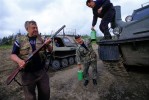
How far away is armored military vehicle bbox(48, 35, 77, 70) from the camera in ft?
40.7

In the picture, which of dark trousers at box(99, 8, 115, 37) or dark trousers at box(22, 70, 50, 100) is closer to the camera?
dark trousers at box(22, 70, 50, 100)

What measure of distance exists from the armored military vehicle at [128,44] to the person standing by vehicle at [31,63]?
236cm

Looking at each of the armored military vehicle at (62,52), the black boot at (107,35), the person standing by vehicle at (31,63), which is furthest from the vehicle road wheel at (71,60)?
the person standing by vehicle at (31,63)

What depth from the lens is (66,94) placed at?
288 inches

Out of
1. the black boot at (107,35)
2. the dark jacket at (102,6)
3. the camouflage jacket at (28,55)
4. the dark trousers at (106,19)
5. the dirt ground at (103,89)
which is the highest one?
the dark jacket at (102,6)

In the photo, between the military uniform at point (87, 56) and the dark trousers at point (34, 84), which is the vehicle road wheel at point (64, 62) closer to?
the military uniform at point (87, 56)

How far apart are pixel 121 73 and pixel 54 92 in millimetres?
2052

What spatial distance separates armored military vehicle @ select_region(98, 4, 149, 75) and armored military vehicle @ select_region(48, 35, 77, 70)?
5531 mm

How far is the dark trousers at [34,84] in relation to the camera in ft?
14.1

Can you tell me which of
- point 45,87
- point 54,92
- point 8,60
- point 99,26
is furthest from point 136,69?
point 8,60

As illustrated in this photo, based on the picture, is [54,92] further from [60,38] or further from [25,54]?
[60,38]

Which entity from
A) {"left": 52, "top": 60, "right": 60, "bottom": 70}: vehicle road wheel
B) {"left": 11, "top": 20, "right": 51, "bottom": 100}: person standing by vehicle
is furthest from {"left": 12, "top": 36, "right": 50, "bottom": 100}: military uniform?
A: {"left": 52, "top": 60, "right": 60, "bottom": 70}: vehicle road wheel

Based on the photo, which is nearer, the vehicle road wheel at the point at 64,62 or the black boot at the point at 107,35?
the black boot at the point at 107,35

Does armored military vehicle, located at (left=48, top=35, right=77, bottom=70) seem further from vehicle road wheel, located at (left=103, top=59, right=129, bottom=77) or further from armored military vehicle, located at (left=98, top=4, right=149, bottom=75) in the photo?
armored military vehicle, located at (left=98, top=4, right=149, bottom=75)
